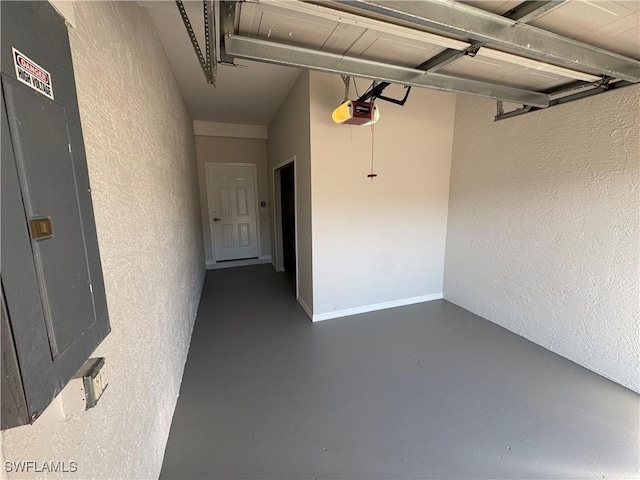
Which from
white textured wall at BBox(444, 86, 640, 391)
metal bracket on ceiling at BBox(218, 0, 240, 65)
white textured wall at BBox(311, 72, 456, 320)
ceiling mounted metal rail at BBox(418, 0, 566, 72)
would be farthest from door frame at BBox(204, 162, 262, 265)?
ceiling mounted metal rail at BBox(418, 0, 566, 72)

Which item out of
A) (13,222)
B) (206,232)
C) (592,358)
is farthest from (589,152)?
(206,232)

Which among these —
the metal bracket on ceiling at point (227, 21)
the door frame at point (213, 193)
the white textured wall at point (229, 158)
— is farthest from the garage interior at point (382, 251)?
the door frame at point (213, 193)

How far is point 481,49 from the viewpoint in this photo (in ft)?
4.63

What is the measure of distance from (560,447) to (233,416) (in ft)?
6.35

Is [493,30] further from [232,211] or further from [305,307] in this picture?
[232,211]

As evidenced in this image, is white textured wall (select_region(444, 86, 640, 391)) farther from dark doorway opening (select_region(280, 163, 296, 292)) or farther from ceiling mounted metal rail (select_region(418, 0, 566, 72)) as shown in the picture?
dark doorway opening (select_region(280, 163, 296, 292))

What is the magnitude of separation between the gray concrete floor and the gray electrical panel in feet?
4.32

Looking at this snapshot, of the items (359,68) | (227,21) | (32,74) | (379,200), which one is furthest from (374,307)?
(32,74)

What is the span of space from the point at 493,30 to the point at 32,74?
1611 millimetres

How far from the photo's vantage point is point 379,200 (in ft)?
10.2

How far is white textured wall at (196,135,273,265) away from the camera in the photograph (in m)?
4.87

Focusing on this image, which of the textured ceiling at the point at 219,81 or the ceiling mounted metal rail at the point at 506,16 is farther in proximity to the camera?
the textured ceiling at the point at 219,81

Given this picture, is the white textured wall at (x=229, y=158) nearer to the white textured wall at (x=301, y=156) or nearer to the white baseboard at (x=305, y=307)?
the white textured wall at (x=301, y=156)

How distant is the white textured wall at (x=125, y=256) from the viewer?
0.79m
